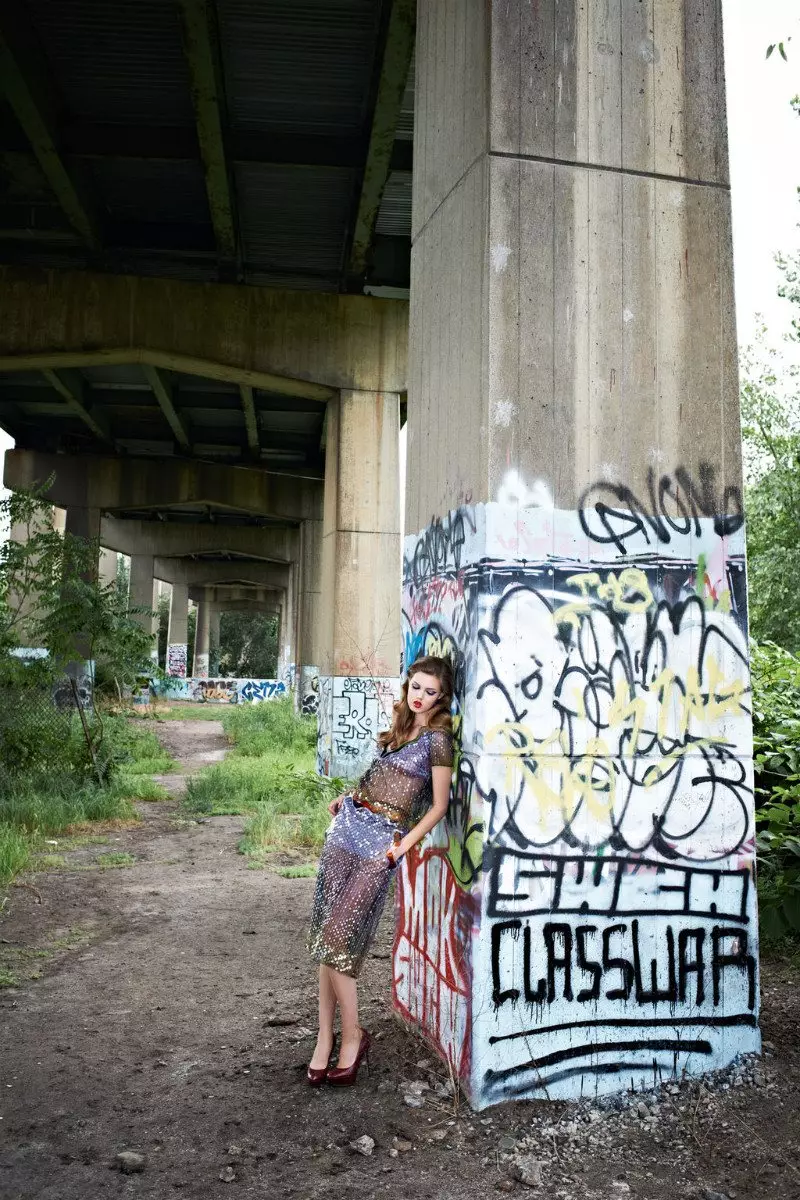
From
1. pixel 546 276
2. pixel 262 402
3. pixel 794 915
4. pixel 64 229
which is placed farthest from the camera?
pixel 262 402

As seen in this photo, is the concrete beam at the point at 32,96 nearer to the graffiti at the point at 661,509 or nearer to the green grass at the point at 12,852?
the green grass at the point at 12,852

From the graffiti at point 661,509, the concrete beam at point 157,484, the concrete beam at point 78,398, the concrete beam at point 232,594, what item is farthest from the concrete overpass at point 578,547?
the concrete beam at point 232,594

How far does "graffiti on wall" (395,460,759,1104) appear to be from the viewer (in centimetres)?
387

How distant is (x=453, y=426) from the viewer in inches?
174

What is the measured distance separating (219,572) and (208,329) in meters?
33.6

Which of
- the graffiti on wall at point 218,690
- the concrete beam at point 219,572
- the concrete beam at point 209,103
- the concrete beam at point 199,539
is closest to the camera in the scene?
the concrete beam at point 209,103

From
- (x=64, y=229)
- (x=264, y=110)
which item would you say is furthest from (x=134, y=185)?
(x=264, y=110)

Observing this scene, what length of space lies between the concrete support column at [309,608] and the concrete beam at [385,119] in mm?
13335

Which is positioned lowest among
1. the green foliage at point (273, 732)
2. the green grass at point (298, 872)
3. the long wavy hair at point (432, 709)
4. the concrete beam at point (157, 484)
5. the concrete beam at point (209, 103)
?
the green grass at point (298, 872)

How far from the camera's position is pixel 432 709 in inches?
163

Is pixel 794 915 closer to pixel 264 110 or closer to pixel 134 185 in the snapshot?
pixel 264 110

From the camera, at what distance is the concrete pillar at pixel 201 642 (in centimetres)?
5803

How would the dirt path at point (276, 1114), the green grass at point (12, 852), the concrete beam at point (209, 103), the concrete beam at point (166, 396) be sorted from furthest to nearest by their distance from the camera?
the concrete beam at point (166, 396) → the concrete beam at point (209, 103) → the green grass at point (12, 852) → the dirt path at point (276, 1114)

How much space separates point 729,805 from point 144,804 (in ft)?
32.1
